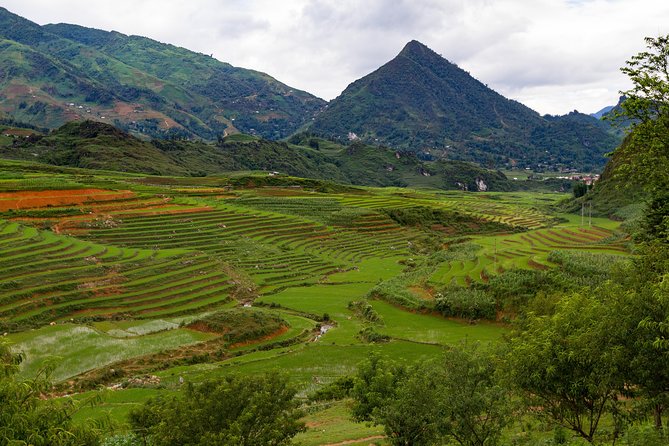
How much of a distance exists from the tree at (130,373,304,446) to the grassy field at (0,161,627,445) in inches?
59.8

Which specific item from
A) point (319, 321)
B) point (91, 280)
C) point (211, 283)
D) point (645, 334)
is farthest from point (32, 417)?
point (211, 283)

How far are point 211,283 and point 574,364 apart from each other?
160 feet

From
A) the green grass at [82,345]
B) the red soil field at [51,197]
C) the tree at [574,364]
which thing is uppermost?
the red soil field at [51,197]

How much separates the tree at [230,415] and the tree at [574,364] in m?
8.51

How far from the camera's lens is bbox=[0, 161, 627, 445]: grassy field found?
36.7m

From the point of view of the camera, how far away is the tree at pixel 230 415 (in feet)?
52.9

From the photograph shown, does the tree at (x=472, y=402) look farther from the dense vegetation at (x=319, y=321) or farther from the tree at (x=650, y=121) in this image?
the tree at (x=650, y=121)

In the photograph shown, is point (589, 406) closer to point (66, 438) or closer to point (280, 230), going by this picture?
point (66, 438)

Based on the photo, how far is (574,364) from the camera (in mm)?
15078

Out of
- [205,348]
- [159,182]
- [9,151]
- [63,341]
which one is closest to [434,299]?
[205,348]

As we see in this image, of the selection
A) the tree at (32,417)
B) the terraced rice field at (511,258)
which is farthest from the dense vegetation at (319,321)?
the terraced rice field at (511,258)

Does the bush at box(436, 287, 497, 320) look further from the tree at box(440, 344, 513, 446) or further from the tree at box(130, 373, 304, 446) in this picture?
the tree at box(130, 373, 304, 446)

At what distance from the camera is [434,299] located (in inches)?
2148

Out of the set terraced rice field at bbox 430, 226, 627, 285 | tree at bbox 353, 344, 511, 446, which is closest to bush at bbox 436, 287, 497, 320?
terraced rice field at bbox 430, 226, 627, 285
